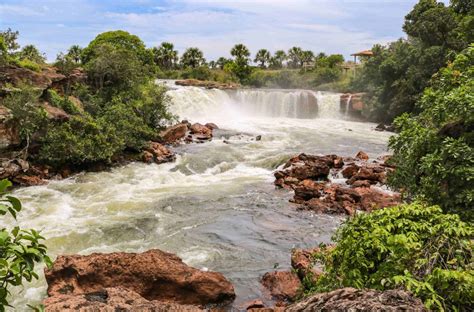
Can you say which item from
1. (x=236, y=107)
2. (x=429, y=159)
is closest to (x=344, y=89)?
(x=236, y=107)

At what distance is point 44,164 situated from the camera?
1639 centimetres

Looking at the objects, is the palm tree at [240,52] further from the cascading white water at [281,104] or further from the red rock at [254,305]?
the red rock at [254,305]

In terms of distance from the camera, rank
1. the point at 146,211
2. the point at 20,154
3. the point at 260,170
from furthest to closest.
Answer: the point at 260,170 < the point at 20,154 < the point at 146,211

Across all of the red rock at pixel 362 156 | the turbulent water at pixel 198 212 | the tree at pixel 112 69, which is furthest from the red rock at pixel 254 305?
the tree at pixel 112 69

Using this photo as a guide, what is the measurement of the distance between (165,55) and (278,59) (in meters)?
19.3

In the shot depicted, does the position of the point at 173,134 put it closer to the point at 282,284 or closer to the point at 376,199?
the point at 376,199

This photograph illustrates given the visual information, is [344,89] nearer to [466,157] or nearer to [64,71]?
[64,71]

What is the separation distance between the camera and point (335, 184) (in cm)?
1628

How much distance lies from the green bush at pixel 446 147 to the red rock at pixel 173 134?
15.5m

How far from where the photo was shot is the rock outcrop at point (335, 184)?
1346 cm

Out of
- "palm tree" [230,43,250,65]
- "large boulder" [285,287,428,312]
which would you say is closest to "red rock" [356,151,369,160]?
"large boulder" [285,287,428,312]

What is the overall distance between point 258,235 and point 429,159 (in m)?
5.63

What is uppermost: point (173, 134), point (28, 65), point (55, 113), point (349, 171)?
point (28, 65)

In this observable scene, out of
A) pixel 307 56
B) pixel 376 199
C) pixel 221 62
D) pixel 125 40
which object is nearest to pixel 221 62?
pixel 221 62
